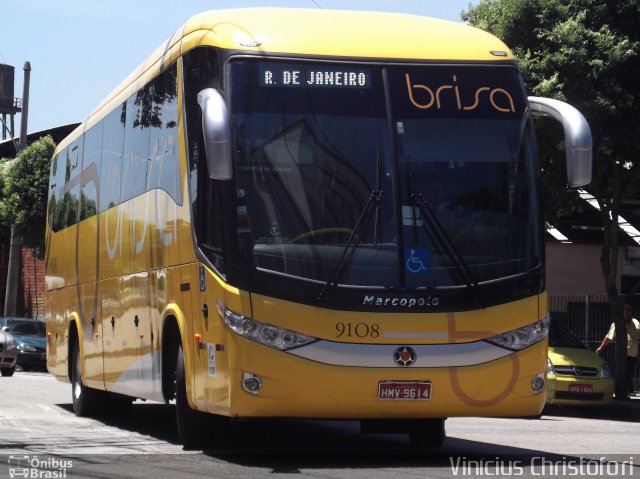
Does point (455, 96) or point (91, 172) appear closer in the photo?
point (455, 96)

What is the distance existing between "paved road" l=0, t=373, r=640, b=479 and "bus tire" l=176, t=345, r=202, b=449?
112 mm

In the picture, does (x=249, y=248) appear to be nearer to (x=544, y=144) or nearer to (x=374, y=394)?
(x=374, y=394)

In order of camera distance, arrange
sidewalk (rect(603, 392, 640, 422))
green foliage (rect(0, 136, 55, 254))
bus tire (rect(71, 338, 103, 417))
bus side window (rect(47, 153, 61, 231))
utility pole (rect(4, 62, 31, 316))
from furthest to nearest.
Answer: green foliage (rect(0, 136, 55, 254))
utility pole (rect(4, 62, 31, 316))
sidewalk (rect(603, 392, 640, 422))
bus side window (rect(47, 153, 61, 231))
bus tire (rect(71, 338, 103, 417))

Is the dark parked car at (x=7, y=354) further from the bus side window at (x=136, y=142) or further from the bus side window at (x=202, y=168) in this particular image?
the bus side window at (x=202, y=168)

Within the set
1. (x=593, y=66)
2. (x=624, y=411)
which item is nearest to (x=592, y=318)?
(x=624, y=411)

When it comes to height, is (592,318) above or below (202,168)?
below

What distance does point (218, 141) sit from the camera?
9133 mm

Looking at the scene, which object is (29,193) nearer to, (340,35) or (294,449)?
(294,449)

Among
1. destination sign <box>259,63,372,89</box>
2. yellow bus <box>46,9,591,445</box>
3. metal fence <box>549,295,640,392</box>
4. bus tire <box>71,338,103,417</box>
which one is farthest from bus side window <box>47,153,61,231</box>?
metal fence <box>549,295,640,392</box>

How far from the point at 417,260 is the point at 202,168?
1.92m

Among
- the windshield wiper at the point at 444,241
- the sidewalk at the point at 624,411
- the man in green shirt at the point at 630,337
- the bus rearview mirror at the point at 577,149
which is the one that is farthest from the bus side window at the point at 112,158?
the man in green shirt at the point at 630,337

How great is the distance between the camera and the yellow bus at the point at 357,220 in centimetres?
959

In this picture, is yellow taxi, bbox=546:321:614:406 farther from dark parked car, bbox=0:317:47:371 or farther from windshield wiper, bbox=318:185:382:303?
dark parked car, bbox=0:317:47:371

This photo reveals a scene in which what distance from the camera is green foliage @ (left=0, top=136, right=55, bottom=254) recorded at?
39188mm
